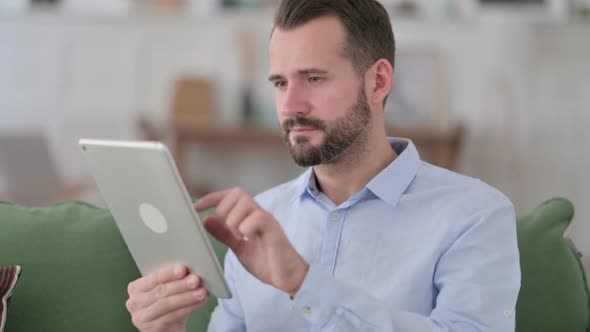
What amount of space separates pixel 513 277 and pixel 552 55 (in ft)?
12.9

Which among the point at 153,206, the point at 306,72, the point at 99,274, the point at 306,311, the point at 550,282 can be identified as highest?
the point at 306,72

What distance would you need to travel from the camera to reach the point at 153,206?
1.12m

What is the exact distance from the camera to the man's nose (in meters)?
1.36

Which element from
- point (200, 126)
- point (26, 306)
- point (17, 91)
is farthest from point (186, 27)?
point (26, 306)

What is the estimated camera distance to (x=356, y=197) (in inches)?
56.7

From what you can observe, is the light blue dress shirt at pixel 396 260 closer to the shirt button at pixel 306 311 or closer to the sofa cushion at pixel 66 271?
the shirt button at pixel 306 311

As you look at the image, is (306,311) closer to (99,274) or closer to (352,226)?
(352,226)

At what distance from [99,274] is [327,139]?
0.51 metres

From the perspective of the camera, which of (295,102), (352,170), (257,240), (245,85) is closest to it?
(257,240)

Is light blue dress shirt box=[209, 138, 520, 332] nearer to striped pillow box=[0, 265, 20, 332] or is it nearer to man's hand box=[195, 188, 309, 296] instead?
man's hand box=[195, 188, 309, 296]

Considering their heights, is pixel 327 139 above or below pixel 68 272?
above

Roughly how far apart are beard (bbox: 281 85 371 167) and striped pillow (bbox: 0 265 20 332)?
Answer: 0.52 metres

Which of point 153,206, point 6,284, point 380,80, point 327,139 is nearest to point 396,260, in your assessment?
point 327,139

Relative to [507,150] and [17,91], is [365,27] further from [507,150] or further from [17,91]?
[17,91]
